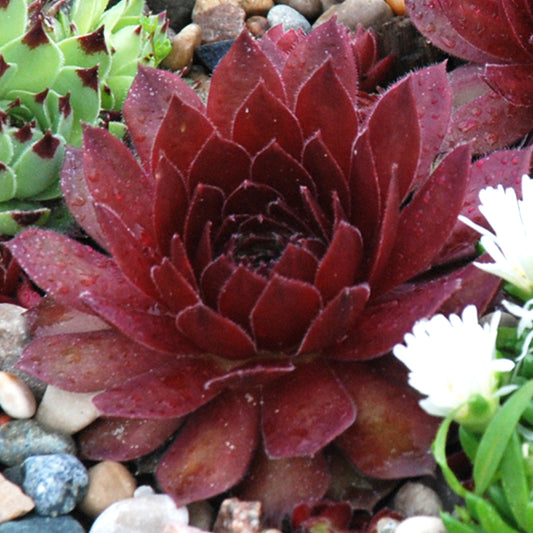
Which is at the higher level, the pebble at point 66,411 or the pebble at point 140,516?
the pebble at point 66,411

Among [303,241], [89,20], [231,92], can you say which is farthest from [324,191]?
[89,20]

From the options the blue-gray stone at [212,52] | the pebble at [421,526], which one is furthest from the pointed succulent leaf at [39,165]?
the pebble at [421,526]

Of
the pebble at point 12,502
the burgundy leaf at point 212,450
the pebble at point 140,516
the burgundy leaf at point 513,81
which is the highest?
the burgundy leaf at point 513,81

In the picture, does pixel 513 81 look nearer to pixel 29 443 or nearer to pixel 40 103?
pixel 40 103

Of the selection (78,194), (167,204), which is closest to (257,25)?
(78,194)

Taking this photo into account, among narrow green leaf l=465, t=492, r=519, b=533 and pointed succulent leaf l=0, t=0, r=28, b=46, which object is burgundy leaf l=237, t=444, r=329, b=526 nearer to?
narrow green leaf l=465, t=492, r=519, b=533

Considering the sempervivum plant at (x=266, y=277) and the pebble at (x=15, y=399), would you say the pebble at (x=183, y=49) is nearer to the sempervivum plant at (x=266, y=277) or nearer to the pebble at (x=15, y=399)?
the sempervivum plant at (x=266, y=277)

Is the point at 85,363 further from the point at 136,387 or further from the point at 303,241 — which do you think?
the point at 303,241
